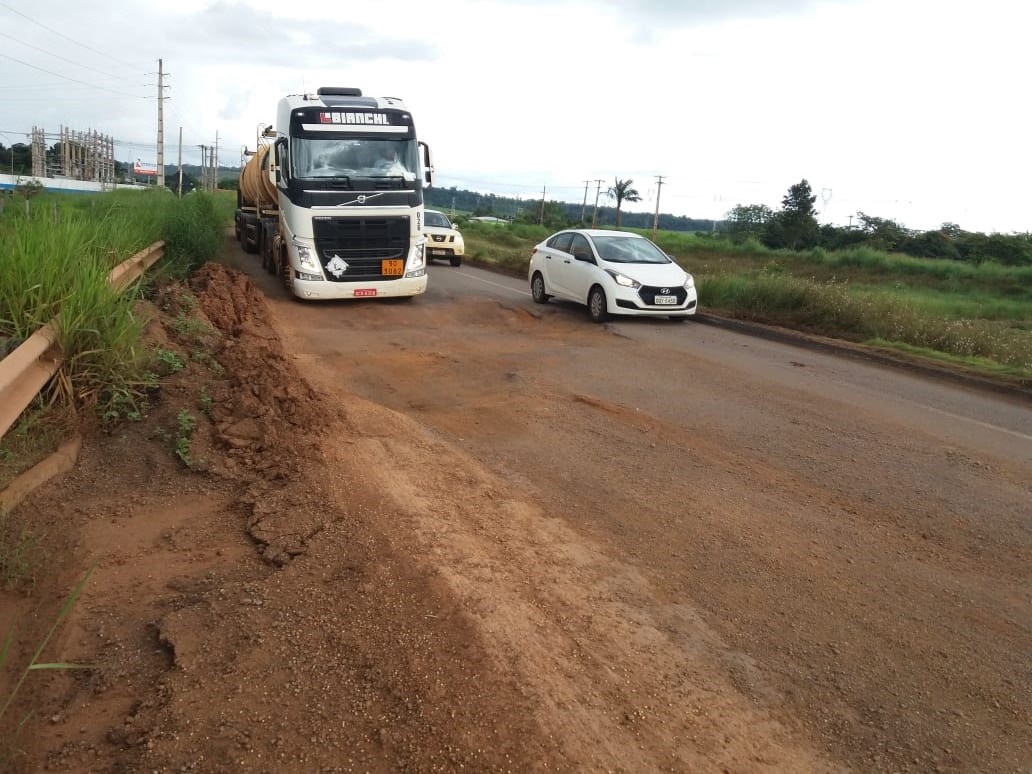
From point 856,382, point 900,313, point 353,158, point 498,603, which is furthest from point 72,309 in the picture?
point 900,313

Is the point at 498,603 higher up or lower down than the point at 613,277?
lower down

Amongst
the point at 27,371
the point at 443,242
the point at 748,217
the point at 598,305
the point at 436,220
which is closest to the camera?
the point at 27,371

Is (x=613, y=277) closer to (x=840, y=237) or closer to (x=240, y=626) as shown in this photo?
(x=240, y=626)

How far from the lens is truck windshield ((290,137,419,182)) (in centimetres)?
1419

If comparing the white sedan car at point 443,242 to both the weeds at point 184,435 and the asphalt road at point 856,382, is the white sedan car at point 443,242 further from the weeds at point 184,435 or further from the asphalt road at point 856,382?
the weeds at point 184,435

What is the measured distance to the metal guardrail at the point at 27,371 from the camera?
4.11 metres

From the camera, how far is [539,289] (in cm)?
1627

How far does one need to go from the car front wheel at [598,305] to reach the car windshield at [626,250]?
780 mm

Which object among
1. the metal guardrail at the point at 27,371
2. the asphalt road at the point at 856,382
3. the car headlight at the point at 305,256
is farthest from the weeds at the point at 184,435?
the car headlight at the point at 305,256

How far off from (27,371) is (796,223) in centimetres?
5989

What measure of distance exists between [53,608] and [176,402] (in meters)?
2.29

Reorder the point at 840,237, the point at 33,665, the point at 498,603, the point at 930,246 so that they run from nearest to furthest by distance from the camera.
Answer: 1. the point at 33,665
2. the point at 498,603
3. the point at 930,246
4. the point at 840,237

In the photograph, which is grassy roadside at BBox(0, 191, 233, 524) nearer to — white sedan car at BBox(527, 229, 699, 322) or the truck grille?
the truck grille

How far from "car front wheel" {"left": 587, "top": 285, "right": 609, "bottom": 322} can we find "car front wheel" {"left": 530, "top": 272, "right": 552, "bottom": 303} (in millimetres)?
1941
